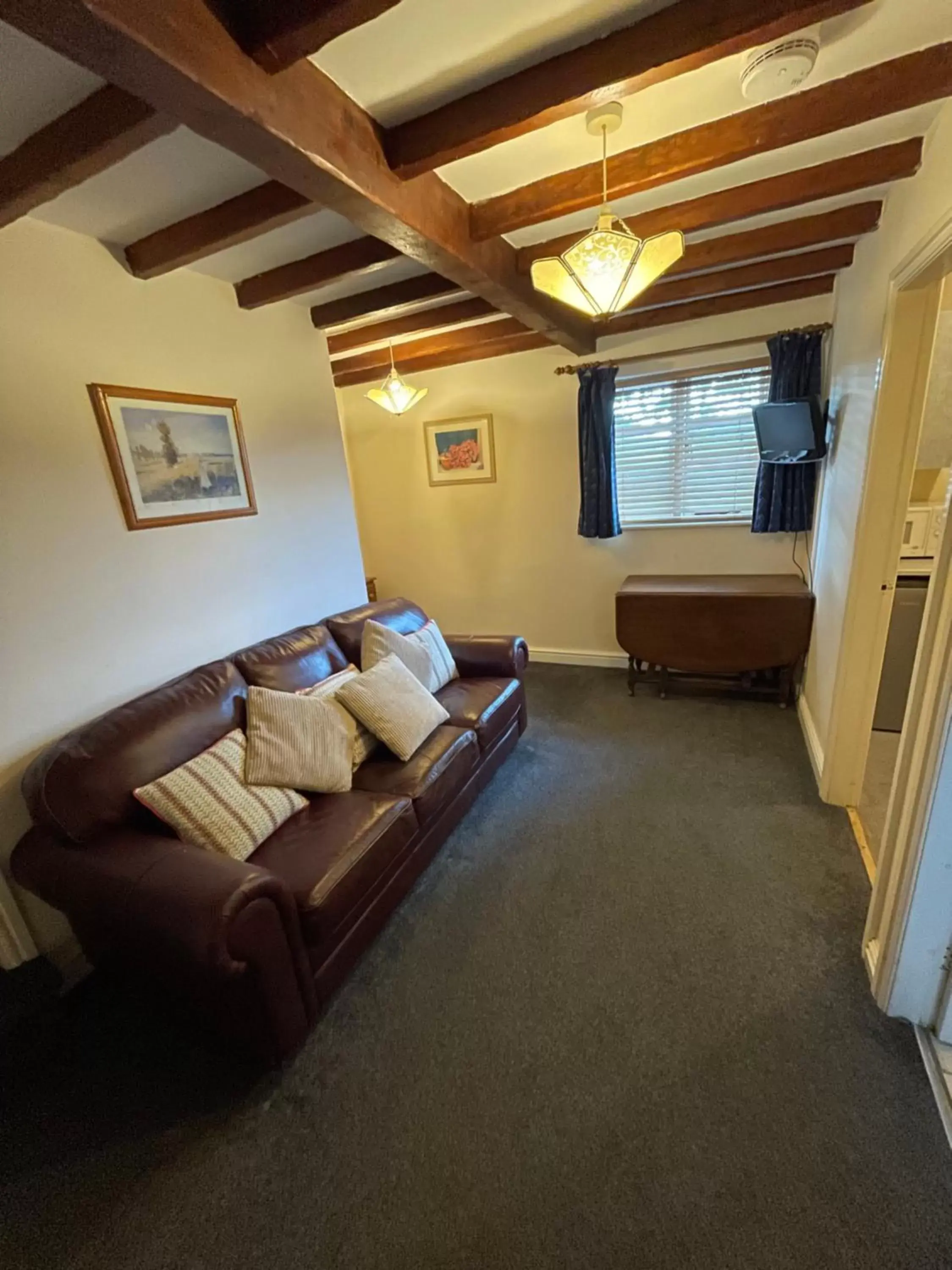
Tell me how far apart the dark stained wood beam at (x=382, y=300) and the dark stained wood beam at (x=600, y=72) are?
1.00m

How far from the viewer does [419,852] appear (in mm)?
1978

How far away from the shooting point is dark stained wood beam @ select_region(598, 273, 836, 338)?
9.41 feet

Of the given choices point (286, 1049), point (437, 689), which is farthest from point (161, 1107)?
point (437, 689)

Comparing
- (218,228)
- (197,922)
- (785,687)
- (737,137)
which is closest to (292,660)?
(197,922)

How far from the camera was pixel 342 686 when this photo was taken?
222 centimetres

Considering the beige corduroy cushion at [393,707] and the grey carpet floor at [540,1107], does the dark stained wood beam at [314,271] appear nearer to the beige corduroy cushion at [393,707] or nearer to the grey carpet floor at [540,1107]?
the beige corduroy cushion at [393,707]

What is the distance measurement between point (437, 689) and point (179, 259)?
1988mm

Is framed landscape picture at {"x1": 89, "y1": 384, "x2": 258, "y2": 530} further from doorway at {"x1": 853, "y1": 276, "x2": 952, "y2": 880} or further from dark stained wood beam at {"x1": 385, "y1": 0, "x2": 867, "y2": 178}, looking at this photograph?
doorway at {"x1": 853, "y1": 276, "x2": 952, "y2": 880}

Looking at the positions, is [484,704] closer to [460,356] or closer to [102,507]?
[102,507]

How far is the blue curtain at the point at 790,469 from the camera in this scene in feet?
9.62

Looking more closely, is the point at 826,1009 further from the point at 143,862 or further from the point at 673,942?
the point at 143,862

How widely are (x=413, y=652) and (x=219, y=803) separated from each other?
45.8 inches

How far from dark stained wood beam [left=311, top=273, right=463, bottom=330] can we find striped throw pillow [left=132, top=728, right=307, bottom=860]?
7.14ft

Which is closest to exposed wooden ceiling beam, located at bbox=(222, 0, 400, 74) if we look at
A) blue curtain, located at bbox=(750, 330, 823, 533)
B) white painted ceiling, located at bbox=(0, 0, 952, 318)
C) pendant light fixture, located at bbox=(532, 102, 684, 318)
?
white painted ceiling, located at bbox=(0, 0, 952, 318)
